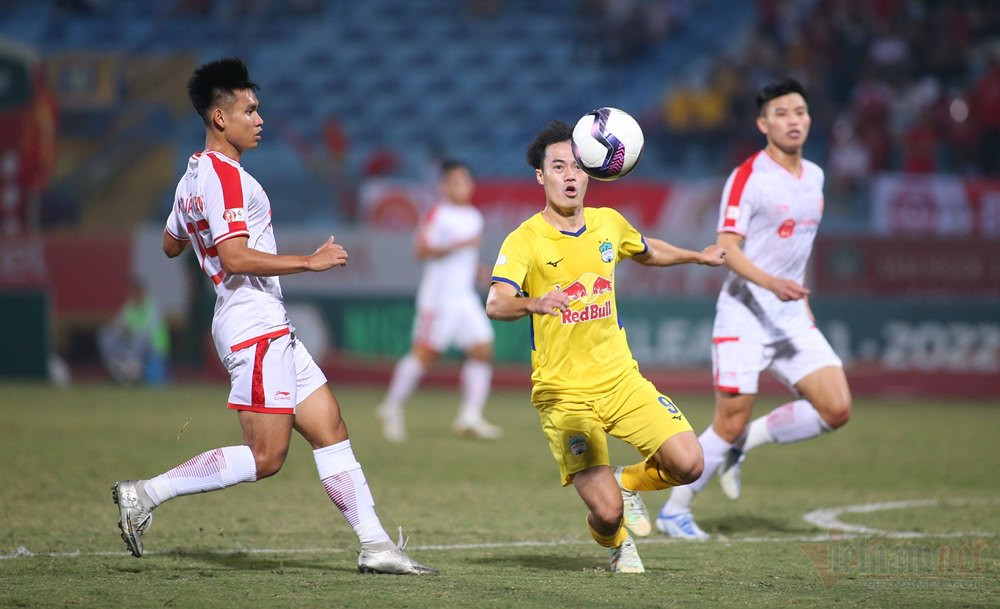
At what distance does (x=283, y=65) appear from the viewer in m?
26.1

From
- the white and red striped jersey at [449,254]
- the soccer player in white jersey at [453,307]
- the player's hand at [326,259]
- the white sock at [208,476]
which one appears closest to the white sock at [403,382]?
the soccer player in white jersey at [453,307]

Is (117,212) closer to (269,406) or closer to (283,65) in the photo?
(283,65)

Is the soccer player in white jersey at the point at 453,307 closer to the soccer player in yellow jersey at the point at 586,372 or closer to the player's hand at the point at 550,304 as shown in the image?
the soccer player in yellow jersey at the point at 586,372

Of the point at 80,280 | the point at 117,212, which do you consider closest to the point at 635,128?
the point at 80,280

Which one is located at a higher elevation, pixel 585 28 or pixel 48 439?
pixel 585 28

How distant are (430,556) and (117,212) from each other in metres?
17.1

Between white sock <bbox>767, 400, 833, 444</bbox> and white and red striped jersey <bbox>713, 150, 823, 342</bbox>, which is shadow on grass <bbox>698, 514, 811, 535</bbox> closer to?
white sock <bbox>767, 400, 833, 444</bbox>

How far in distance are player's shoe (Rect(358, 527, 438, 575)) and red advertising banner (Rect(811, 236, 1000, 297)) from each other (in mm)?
12259

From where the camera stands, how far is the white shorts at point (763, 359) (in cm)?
775

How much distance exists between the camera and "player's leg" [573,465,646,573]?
20.5 ft

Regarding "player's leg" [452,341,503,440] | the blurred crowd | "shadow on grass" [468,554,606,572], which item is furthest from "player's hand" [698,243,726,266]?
the blurred crowd

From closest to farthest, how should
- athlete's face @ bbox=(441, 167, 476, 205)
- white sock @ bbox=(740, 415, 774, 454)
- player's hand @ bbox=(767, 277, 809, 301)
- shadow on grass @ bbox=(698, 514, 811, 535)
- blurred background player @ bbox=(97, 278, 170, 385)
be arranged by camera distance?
1. player's hand @ bbox=(767, 277, 809, 301)
2. shadow on grass @ bbox=(698, 514, 811, 535)
3. white sock @ bbox=(740, 415, 774, 454)
4. athlete's face @ bbox=(441, 167, 476, 205)
5. blurred background player @ bbox=(97, 278, 170, 385)

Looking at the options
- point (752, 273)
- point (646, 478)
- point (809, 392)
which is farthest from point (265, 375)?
point (809, 392)

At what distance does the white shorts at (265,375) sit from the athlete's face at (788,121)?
344 centimetres
